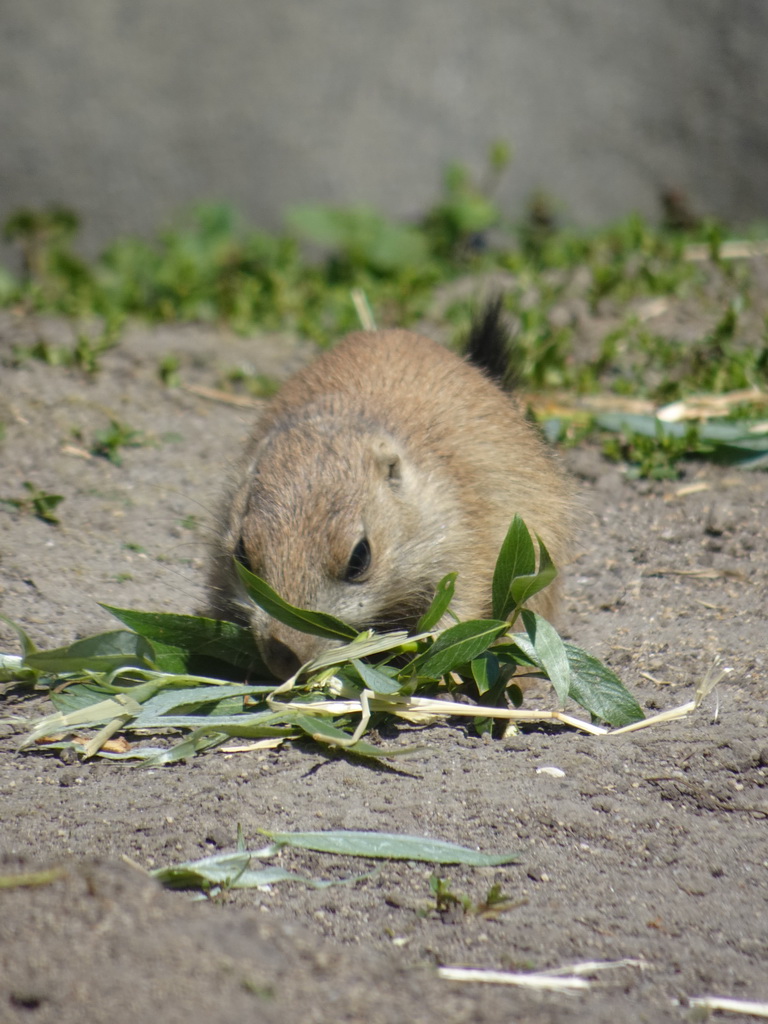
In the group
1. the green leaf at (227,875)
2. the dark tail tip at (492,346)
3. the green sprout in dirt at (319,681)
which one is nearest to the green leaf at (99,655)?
the green sprout in dirt at (319,681)

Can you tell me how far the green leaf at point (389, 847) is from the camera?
253cm

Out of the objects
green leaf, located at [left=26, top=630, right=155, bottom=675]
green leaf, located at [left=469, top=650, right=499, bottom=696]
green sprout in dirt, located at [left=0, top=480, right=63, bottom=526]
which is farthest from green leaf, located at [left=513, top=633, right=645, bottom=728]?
green sprout in dirt, located at [left=0, top=480, right=63, bottom=526]

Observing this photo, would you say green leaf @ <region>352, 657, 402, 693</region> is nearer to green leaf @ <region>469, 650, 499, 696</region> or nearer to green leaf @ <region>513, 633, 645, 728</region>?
green leaf @ <region>469, 650, 499, 696</region>

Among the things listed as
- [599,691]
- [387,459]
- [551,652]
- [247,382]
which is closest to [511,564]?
[551,652]

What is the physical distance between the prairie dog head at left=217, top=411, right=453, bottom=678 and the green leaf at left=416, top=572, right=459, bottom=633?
0.50 ft

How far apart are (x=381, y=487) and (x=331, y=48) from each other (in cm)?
535

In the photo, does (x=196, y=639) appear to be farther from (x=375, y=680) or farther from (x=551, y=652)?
(x=551, y=652)

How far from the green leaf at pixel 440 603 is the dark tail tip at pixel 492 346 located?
1.61 metres

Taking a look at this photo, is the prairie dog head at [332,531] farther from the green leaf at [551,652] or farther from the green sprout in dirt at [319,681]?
the green leaf at [551,652]

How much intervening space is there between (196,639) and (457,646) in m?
0.85

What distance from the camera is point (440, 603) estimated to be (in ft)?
11.0

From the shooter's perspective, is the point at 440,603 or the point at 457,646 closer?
the point at 457,646

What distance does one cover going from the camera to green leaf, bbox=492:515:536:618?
10.8ft

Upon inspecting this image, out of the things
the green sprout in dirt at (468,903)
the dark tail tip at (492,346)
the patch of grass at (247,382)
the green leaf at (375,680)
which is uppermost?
the dark tail tip at (492,346)
